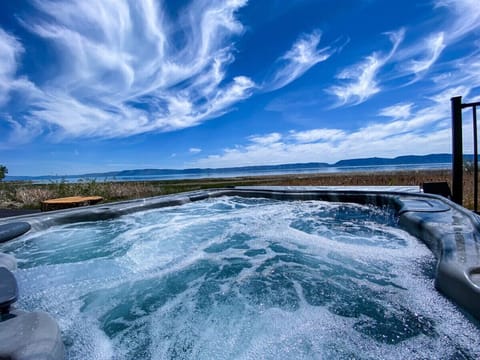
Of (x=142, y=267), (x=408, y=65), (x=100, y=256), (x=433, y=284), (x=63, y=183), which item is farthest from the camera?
(x=63, y=183)

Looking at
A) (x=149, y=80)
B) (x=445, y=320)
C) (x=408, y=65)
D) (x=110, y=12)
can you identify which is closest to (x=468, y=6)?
(x=408, y=65)

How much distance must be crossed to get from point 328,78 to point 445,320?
8461 millimetres

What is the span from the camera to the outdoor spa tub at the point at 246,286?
154cm

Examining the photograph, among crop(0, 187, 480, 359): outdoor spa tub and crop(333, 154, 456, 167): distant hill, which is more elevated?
crop(333, 154, 456, 167): distant hill

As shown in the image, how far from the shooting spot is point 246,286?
242 centimetres

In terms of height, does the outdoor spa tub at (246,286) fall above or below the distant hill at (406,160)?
below

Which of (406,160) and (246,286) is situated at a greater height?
(406,160)

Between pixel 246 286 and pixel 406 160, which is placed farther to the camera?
pixel 406 160

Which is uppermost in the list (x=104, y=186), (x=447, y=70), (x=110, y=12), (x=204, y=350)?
(x=110, y=12)

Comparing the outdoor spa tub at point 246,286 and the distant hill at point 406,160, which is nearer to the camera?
the outdoor spa tub at point 246,286

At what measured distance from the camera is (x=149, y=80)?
7078 mm

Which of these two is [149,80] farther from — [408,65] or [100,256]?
[408,65]

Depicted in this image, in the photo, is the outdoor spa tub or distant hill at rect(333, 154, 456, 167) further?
distant hill at rect(333, 154, 456, 167)

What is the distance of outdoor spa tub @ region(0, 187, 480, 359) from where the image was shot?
1537 millimetres
